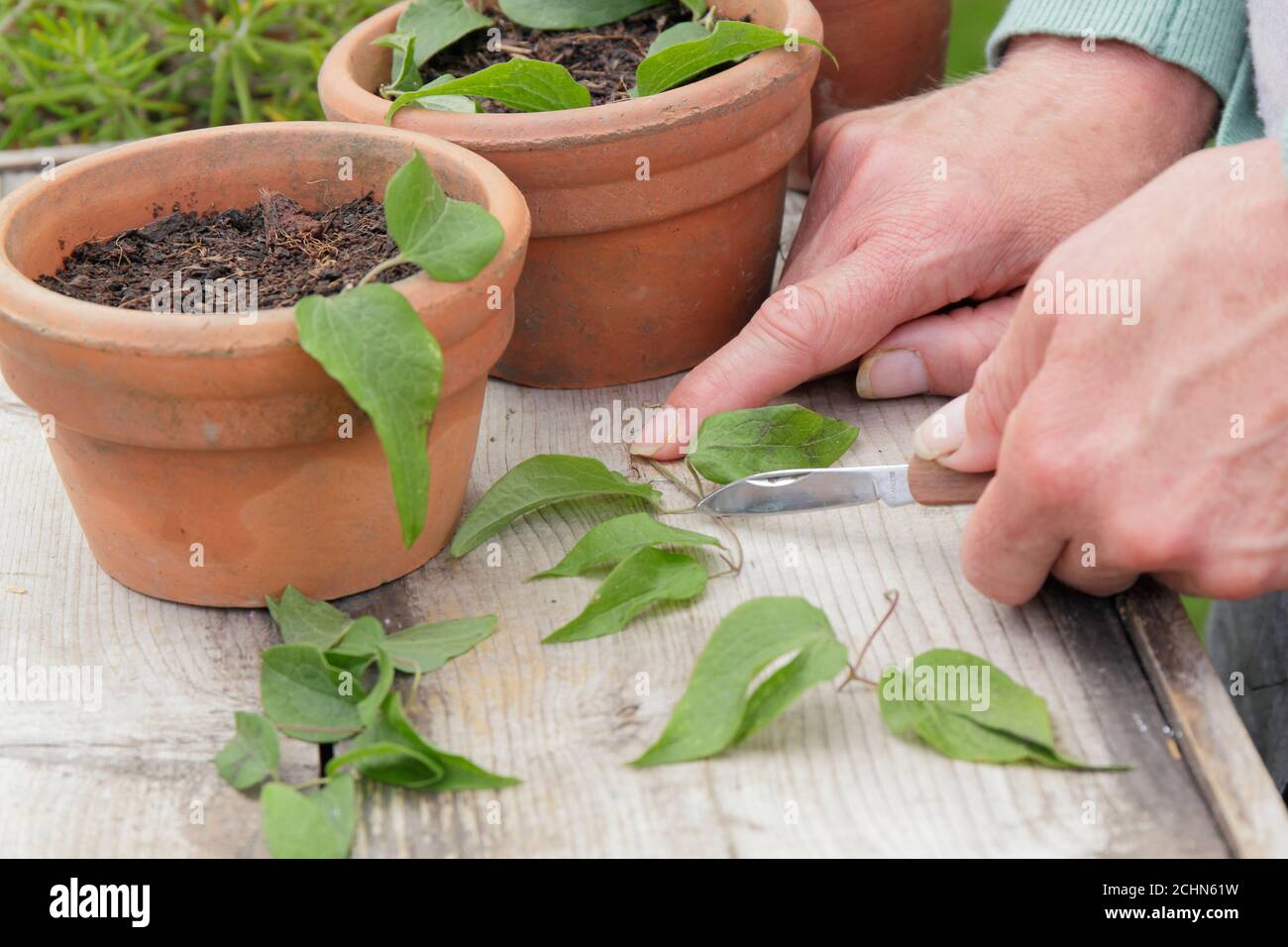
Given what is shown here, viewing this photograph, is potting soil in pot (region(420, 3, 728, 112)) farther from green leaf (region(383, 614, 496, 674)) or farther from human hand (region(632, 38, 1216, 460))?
green leaf (region(383, 614, 496, 674))

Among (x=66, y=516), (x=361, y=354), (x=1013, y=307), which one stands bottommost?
(x=66, y=516)

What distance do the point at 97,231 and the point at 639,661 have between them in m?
0.50

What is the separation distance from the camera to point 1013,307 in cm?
105

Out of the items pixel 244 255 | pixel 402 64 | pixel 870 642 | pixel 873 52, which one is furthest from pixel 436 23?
pixel 870 642

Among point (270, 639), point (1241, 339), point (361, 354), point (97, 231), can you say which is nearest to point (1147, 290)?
point (1241, 339)

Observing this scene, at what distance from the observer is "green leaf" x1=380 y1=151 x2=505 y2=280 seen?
77 cm

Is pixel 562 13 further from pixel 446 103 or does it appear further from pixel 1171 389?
pixel 1171 389

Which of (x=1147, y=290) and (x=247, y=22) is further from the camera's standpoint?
(x=247, y=22)

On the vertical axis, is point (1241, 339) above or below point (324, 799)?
above

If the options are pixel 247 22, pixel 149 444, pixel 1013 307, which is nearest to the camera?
pixel 149 444

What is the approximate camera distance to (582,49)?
1.15 metres

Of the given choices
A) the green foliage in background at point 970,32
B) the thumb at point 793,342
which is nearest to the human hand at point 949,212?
the thumb at point 793,342

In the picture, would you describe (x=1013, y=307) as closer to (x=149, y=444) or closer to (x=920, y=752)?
(x=920, y=752)

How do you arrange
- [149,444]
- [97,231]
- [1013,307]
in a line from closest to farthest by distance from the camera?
[149,444] → [97,231] → [1013,307]
